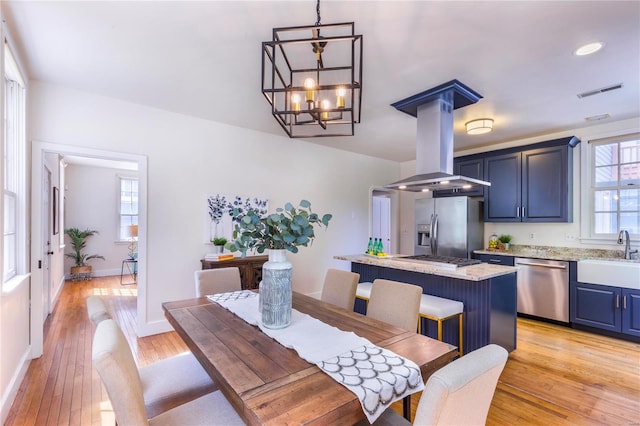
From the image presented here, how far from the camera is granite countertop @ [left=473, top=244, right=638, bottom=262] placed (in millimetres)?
3803

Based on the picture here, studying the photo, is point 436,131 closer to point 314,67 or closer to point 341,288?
point 314,67

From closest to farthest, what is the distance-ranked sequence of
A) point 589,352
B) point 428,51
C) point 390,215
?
point 428,51 → point 589,352 → point 390,215

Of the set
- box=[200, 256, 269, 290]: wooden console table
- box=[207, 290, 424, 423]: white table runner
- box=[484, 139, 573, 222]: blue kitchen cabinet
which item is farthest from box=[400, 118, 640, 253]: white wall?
box=[207, 290, 424, 423]: white table runner

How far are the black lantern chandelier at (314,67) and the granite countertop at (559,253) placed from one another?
328 cm

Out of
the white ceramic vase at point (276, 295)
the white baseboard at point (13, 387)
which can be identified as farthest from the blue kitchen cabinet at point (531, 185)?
the white baseboard at point (13, 387)

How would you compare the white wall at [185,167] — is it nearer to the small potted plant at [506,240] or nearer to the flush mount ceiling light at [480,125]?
the flush mount ceiling light at [480,125]

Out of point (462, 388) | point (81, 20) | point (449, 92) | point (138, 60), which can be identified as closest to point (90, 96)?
point (138, 60)

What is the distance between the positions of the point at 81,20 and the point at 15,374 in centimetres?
261

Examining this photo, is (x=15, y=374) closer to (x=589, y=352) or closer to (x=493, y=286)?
(x=493, y=286)

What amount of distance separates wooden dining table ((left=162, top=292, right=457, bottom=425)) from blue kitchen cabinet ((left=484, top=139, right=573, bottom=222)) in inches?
148

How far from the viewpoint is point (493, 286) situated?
2656 millimetres

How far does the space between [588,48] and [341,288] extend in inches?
101

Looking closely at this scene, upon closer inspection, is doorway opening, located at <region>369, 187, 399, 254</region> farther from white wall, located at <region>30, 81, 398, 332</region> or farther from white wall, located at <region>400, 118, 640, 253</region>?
white wall, located at <region>400, 118, 640, 253</region>

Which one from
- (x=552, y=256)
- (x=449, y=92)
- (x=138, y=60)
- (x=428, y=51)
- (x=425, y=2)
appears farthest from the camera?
(x=552, y=256)
